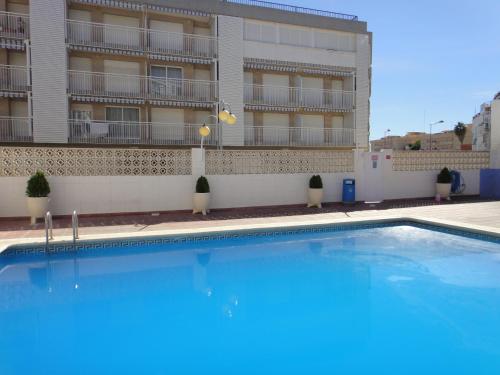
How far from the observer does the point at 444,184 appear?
17.2m

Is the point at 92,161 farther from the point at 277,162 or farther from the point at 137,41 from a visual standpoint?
the point at 137,41

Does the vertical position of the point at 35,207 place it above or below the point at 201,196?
below

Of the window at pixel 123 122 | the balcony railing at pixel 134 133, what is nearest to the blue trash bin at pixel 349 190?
the balcony railing at pixel 134 133

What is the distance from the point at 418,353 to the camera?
4723mm

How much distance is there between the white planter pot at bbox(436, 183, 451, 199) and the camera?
56.4 feet

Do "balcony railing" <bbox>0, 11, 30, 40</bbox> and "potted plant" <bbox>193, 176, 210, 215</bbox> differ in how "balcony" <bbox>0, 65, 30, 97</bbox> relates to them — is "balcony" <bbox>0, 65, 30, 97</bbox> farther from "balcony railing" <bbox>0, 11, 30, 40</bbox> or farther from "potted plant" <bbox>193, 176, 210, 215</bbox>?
"potted plant" <bbox>193, 176, 210, 215</bbox>

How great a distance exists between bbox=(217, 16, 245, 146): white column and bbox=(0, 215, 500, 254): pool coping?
41.3ft

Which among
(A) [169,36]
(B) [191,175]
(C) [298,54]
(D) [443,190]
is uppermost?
(A) [169,36]

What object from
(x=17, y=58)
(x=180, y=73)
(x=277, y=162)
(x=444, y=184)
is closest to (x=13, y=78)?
(x=17, y=58)

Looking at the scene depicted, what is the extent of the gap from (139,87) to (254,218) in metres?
13.7

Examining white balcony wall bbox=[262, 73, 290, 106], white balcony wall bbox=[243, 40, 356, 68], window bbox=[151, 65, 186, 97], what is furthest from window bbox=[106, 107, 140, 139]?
white balcony wall bbox=[262, 73, 290, 106]

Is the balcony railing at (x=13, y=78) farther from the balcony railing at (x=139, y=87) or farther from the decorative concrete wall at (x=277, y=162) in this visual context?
the decorative concrete wall at (x=277, y=162)

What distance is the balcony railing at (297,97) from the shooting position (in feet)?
80.1

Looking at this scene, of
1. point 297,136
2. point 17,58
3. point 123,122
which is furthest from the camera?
point 297,136
